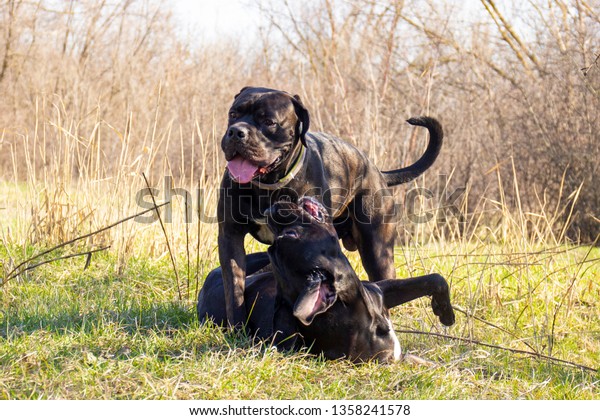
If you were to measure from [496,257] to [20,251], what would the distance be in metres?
4.02

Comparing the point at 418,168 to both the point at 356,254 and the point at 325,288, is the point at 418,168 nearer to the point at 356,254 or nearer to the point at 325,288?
the point at 356,254

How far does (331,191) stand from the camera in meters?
4.22

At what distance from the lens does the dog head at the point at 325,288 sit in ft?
11.1

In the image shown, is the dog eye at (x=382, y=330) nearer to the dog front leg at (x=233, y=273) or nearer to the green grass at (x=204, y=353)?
the green grass at (x=204, y=353)

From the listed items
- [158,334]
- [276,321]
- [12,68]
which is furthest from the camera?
[12,68]

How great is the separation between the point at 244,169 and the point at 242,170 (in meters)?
0.01

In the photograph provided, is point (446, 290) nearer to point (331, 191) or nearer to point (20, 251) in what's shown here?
point (331, 191)

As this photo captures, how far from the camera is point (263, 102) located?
404cm

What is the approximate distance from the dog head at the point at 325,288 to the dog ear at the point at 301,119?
62cm

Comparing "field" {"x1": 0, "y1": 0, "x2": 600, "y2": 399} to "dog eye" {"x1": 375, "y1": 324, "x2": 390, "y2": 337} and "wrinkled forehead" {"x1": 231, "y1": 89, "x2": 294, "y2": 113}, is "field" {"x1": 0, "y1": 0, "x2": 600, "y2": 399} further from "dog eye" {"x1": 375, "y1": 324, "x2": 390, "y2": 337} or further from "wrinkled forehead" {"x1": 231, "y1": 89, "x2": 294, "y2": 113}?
"wrinkled forehead" {"x1": 231, "y1": 89, "x2": 294, "y2": 113}

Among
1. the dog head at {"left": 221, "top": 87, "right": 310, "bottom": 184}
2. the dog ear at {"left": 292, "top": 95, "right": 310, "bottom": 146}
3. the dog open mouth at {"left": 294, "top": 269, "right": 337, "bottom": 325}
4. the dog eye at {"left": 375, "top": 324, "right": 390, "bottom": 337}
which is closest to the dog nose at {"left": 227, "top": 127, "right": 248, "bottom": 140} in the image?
the dog head at {"left": 221, "top": 87, "right": 310, "bottom": 184}

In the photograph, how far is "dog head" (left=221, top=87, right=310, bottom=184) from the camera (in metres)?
3.90

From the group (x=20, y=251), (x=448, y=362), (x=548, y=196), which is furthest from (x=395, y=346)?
(x=548, y=196)

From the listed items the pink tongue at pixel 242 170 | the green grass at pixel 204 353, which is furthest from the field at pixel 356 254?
the pink tongue at pixel 242 170
